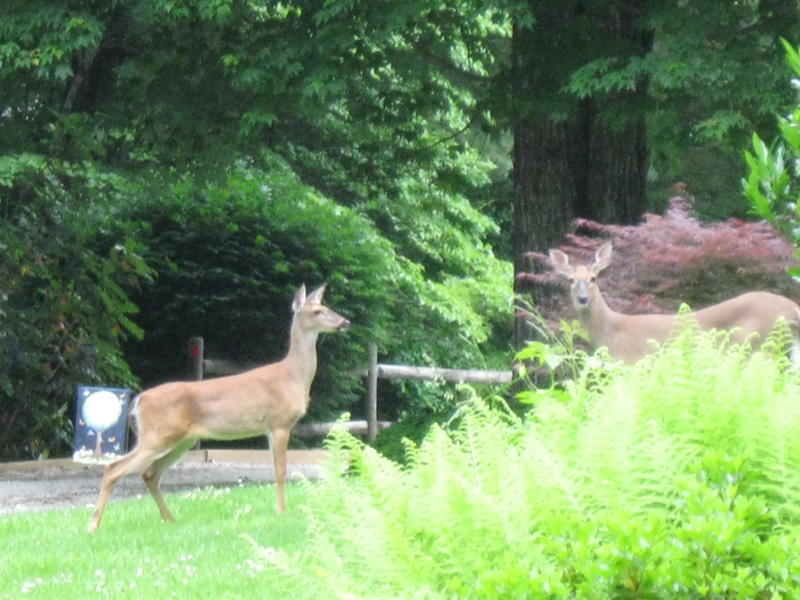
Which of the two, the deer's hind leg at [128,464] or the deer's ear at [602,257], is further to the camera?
the deer's ear at [602,257]

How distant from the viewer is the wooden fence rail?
57.8 feet

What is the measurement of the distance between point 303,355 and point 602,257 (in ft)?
7.59

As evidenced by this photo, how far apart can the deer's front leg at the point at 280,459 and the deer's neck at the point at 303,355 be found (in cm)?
57

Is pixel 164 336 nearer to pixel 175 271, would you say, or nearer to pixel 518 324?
pixel 175 271

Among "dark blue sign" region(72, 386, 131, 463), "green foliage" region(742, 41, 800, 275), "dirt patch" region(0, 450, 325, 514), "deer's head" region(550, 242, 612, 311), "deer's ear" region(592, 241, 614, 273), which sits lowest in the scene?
"dirt patch" region(0, 450, 325, 514)

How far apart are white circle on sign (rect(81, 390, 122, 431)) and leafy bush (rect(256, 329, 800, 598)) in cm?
1057

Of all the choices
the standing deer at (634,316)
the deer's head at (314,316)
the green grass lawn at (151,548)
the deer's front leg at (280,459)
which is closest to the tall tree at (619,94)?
the standing deer at (634,316)

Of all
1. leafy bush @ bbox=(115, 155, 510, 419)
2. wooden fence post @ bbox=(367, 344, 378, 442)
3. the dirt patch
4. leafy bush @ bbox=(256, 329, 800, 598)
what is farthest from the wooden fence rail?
leafy bush @ bbox=(256, 329, 800, 598)

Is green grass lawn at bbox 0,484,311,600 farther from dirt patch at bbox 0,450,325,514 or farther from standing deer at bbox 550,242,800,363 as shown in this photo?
standing deer at bbox 550,242,800,363

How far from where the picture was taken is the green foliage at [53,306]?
1587 centimetres

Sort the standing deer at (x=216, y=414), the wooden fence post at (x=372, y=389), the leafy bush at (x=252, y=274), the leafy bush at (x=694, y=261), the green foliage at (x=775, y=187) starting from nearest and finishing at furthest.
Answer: the green foliage at (x=775, y=187), the standing deer at (x=216, y=414), the leafy bush at (x=694, y=261), the leafy bush at (x=252, y=274), the wooden fence post at (x=372, y=389)

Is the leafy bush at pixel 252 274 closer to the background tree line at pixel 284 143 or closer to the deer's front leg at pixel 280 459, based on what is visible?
the background tree line at pixel 284 143

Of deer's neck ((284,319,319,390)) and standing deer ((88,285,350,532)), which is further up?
deer's neck ((284,319,319,390))

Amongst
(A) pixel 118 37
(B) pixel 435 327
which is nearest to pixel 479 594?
(A) pixel 118 37
